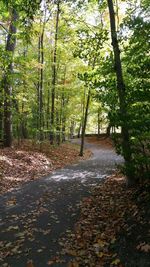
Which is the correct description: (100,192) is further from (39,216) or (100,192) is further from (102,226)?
(102,226)

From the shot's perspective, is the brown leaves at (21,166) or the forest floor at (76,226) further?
the brown leaves at (21,166)

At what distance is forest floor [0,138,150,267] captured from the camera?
571 centimetres

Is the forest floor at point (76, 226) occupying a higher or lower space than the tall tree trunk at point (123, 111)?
lower

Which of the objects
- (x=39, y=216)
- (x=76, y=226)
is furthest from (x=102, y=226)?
(x=39, y=216)

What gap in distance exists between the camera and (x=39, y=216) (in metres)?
8.26

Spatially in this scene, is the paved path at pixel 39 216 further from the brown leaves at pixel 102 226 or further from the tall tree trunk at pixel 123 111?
the tall tree trunk at pixel 123 111

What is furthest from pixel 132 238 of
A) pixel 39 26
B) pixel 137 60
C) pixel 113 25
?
pixel 39 26

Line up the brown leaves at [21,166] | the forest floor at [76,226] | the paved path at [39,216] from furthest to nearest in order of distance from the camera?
the brown leaves at [21,166] < the paved path at [39,216] < the forest floor at [76,226]

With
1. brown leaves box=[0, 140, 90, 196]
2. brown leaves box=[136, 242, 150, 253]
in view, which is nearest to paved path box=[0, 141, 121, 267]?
brown leaves box=[0, 140, 90, 196]

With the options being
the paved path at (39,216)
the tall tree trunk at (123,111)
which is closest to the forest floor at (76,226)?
the paved path at (39,216)

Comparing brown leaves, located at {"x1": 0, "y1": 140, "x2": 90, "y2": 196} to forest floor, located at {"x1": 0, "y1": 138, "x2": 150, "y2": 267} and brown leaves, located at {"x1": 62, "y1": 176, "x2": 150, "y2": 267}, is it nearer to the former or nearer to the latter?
forest floor, located at {"x1": 0, "y1": 138, "x2": 150, "y2": 267}

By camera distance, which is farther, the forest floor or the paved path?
the paved path

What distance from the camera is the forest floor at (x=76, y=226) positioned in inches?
225

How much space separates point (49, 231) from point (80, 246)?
1167 mm
